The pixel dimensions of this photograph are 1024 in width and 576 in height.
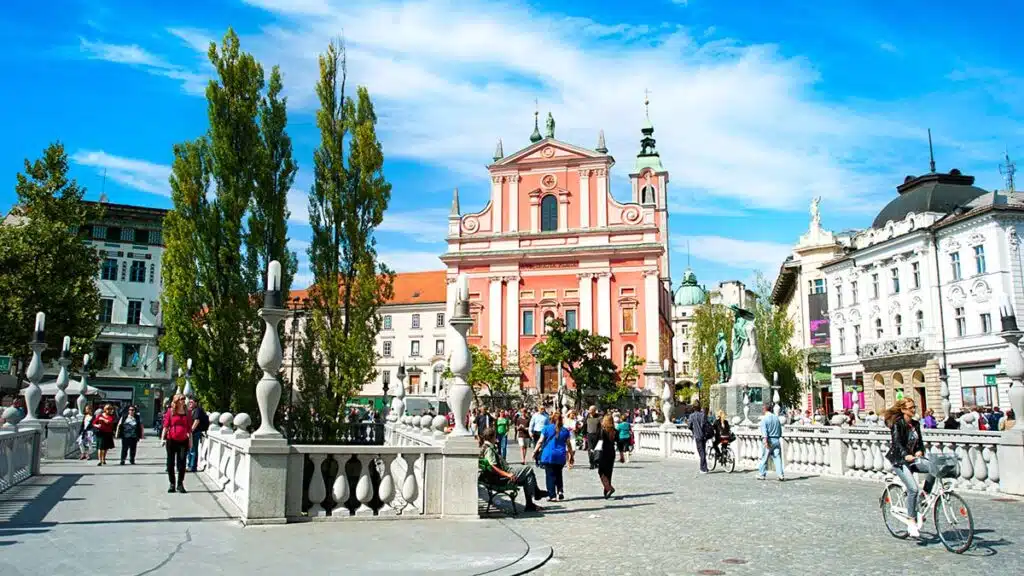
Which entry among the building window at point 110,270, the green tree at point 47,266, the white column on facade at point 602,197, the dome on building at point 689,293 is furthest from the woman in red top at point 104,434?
the dome on building at point 689,293

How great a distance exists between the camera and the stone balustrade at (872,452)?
42.3 feet

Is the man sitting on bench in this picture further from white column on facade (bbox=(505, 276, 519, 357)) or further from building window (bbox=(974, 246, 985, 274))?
white column on facade (bbox=(505, 276, 519, 357))

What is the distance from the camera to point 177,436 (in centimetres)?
1291

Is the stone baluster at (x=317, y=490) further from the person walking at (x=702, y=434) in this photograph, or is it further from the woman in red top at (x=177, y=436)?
the person walking at (x=702, y=434)

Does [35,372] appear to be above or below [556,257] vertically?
below

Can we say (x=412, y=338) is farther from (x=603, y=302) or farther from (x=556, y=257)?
(x=603, y=302)

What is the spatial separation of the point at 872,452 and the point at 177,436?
13126 mm

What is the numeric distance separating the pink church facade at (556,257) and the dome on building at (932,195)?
1671 cm

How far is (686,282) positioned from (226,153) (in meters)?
106

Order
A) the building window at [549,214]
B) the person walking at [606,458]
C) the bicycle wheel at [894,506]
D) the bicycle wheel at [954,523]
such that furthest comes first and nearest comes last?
1. the building window at [549,214]
2. the person walking at [606,458]
3. the bicycle wheel at [894,506]
4. the bicycle wheel at [954,523]

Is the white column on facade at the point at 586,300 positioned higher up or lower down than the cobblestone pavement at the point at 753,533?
higher up

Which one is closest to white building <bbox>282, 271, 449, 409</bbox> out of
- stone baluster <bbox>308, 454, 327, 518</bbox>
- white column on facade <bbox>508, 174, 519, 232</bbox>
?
white column on facade <bbox>508, 174, 519, 232</bbox>

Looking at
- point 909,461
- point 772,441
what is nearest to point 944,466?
point 909,461

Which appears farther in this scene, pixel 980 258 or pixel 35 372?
pixel 980 258
